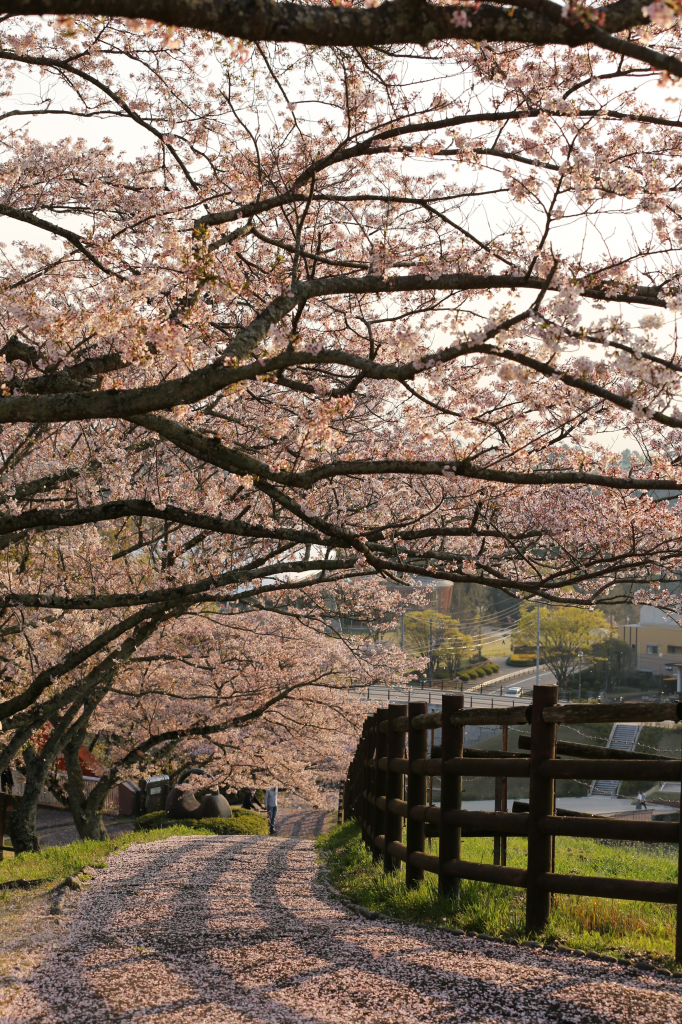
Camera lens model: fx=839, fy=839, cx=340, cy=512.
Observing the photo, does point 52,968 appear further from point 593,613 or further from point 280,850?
point 593,613

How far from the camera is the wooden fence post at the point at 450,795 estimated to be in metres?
6.00

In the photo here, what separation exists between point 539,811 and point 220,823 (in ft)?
62.3

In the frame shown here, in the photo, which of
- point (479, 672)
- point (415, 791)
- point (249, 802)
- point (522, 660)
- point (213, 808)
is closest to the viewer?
point (415, 791)

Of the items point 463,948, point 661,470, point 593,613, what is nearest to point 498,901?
point 463,948

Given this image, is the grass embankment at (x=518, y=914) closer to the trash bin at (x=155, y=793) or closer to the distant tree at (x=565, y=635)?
the trash bin at (x=155, y=793)

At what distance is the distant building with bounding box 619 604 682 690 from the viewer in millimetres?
58875

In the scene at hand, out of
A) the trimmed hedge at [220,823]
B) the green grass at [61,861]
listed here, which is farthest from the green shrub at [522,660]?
the green grass at [61,861]

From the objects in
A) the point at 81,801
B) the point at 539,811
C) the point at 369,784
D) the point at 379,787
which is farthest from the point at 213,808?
the point at 539,811

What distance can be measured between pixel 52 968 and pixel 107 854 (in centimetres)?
670

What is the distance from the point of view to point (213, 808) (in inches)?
938

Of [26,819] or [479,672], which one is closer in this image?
[26,819]

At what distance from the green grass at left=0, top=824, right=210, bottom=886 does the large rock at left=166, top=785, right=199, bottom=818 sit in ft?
32.8

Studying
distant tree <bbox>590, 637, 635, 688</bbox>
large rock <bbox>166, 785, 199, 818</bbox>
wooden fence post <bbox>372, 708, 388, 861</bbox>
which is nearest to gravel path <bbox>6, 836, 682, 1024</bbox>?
Result: wooden fence post <bbox>372, 708, 388, 861</bbox>

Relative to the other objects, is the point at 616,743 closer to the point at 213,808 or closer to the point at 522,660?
the point at 522,660
